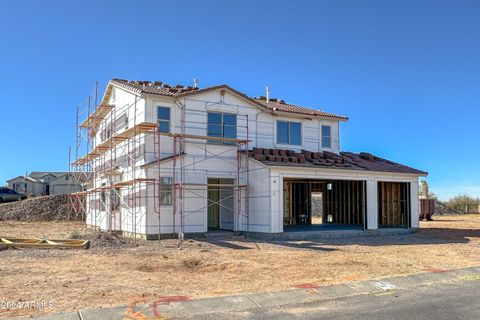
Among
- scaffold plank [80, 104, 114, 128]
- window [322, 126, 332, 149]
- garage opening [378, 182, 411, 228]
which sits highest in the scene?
scaffold plank [80, 104, 114, 128]

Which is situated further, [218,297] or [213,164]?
[213,164]

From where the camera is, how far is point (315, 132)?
86.9 ft

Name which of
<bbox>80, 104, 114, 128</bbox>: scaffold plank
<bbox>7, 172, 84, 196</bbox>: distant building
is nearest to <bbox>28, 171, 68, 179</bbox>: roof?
<bbox>7, 172, 84, 196</bbox>: distant building

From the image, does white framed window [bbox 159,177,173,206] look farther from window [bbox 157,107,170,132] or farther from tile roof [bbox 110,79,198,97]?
tile roof [bbox 110,79,198,97]

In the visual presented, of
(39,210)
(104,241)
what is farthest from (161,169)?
(39,210)

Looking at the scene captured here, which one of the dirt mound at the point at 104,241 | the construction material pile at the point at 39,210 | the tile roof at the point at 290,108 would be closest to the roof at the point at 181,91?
the tile roof at the point at 290,108

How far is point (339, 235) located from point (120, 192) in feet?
36.4

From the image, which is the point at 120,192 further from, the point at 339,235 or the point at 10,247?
the point at 339,235

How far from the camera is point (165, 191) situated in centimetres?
2069

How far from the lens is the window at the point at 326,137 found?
88.4ft

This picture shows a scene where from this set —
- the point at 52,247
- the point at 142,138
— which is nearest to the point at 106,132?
the point at 142,138

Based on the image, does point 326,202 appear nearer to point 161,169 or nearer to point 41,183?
point 161,169

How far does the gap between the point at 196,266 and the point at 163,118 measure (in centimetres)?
1007

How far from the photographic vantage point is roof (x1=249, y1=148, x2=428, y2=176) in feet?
70.9
